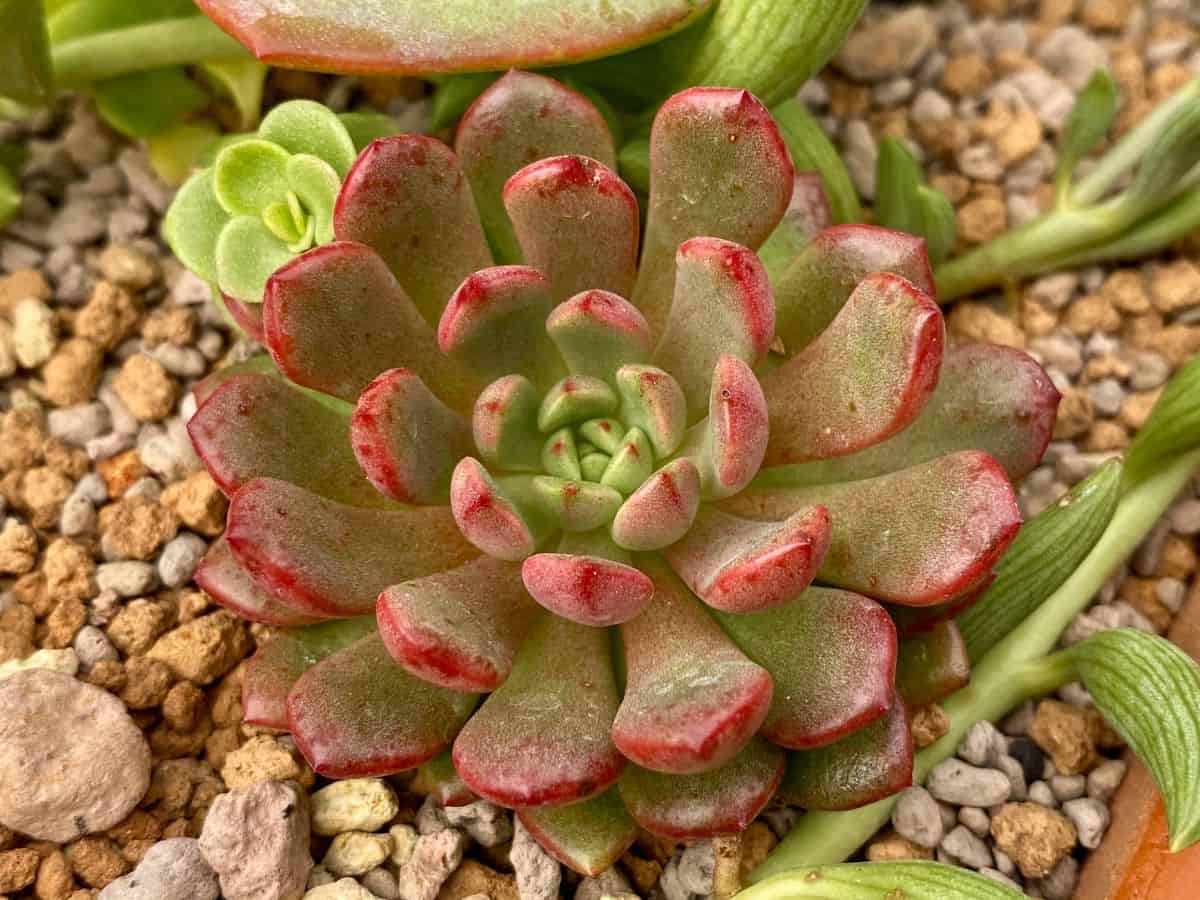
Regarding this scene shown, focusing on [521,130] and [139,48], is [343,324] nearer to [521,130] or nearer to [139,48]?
[521,130]

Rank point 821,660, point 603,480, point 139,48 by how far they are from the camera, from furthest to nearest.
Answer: point 139,48 < point 603,480 < point 821,660

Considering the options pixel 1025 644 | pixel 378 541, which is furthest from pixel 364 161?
pixel 1025 644

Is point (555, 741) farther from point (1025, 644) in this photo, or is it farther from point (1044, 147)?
point (1044, 147)

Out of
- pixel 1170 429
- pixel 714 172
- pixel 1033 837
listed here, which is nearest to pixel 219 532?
pixel 714 172

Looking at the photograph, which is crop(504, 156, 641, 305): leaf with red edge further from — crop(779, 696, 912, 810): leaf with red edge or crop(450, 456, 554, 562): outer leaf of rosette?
crop(779, 696, 912, 810): leaf with red edge

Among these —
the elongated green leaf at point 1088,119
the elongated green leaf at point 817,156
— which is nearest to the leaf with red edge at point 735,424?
the elongated green leaf at point 817,156

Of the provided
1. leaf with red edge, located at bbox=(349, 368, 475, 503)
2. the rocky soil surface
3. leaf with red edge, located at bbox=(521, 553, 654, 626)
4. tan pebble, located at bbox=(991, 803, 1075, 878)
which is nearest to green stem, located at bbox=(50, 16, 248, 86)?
the rocky soil surface
